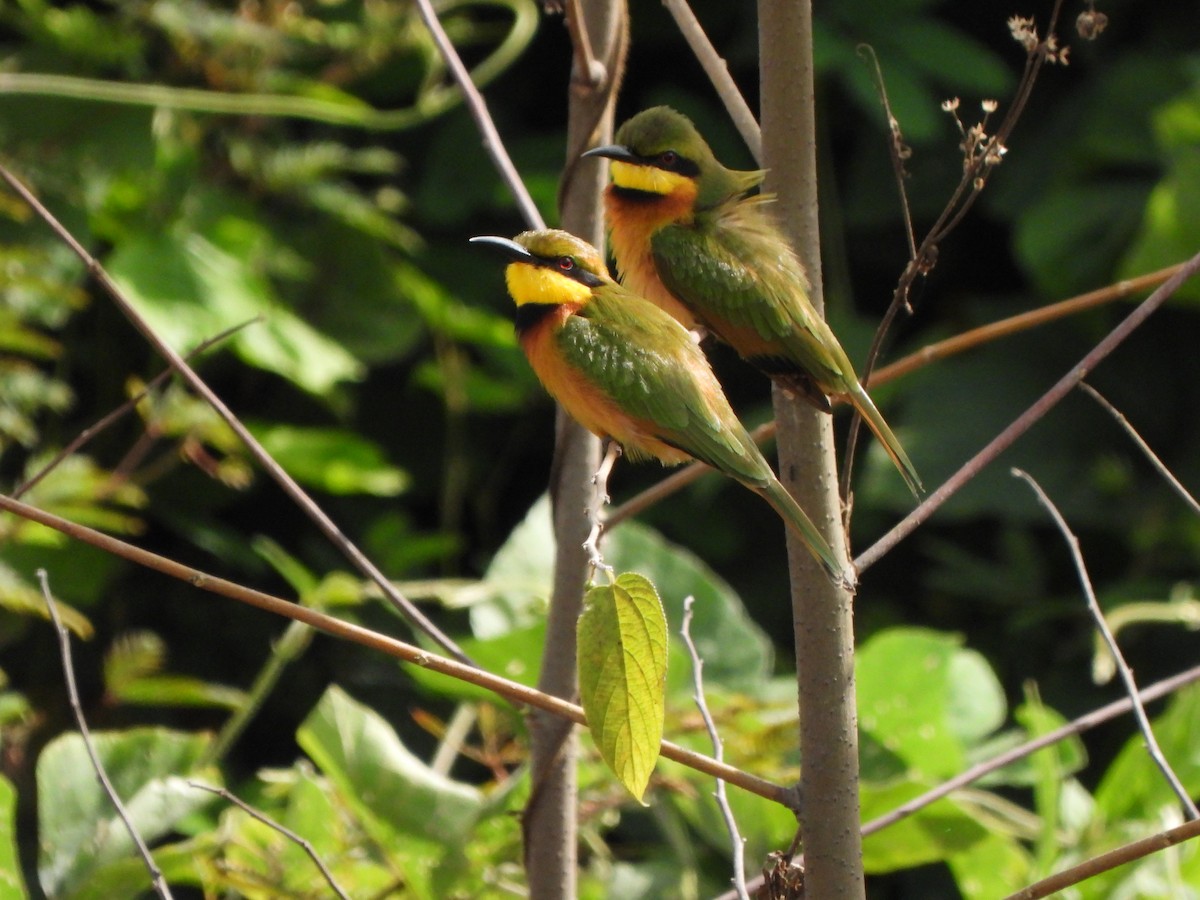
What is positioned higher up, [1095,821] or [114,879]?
[1095,821]

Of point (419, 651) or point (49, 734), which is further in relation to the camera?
point (49, 734)

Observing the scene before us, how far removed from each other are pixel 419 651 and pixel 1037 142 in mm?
2179

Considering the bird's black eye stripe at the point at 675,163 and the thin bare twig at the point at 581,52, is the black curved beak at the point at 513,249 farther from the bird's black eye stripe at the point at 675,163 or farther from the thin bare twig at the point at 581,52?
the bird's black eye stripe at the point at 675,163

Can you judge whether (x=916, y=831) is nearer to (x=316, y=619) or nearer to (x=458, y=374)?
(x=316, y=619)

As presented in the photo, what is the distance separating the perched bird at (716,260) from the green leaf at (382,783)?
52 centimetres

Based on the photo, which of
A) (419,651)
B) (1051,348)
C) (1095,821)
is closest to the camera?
(419,651)

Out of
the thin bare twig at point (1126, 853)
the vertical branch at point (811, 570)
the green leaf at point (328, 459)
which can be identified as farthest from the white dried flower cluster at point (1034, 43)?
the green leaf at point (328, 459)

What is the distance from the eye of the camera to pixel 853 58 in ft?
8.13

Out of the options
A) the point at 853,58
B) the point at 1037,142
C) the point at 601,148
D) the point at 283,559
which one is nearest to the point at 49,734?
the point at 283,559

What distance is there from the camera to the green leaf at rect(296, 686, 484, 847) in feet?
4.75

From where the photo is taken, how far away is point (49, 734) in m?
2.30

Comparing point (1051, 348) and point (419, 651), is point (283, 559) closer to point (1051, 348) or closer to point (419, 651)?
point (419, 651)

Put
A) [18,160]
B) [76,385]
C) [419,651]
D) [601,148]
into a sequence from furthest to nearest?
[76,385] → [18,160] → [601,148] → [419,651]

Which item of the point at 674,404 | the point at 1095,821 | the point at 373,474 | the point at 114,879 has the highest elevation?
the point at 373,474
